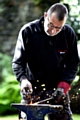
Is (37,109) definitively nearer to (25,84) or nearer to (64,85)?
(25,84)

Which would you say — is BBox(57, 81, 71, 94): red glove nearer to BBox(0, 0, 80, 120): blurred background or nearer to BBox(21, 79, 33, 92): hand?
BBox(21, 79, 33, 92): hand

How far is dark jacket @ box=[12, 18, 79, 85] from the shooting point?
14.9ft

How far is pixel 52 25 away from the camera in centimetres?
440

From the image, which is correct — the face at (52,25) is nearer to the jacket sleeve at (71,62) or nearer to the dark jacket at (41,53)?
the dark jacket at (41,53)

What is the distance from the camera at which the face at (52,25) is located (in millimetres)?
4383

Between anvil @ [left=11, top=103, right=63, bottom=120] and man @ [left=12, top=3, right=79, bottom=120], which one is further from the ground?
man @ [left=12, top=3, right=79, bottom=120]

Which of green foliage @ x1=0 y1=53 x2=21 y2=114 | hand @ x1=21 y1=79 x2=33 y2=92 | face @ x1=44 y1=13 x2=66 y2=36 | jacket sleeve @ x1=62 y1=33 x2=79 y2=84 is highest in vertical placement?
face @ x1=44 y1=13 x2=66 y2=36

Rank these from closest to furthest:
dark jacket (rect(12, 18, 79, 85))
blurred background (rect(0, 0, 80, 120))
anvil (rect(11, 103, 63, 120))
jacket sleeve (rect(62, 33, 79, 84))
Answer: anvil (rect(11, 103, 63, 120)) → dark jacket (rect(12, 18, 79, 85)) → jacket sleeve (rect(62, 33, 79, 84)) → blurred background (rect(0, 0, 80, 120))

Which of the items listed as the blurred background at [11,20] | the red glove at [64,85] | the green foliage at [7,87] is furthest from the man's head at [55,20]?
the blurred background at [11,20]

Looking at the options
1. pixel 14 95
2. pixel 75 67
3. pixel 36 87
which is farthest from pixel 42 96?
pixel 14 95

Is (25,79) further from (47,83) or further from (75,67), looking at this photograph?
(75,67)

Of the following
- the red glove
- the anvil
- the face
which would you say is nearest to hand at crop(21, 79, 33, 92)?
the anvil

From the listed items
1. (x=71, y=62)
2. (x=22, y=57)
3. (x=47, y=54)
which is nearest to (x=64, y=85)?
(x=71, y=62)

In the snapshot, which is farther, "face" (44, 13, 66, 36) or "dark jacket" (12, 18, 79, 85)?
"dark jacket" (12, 18, 79, 85)
